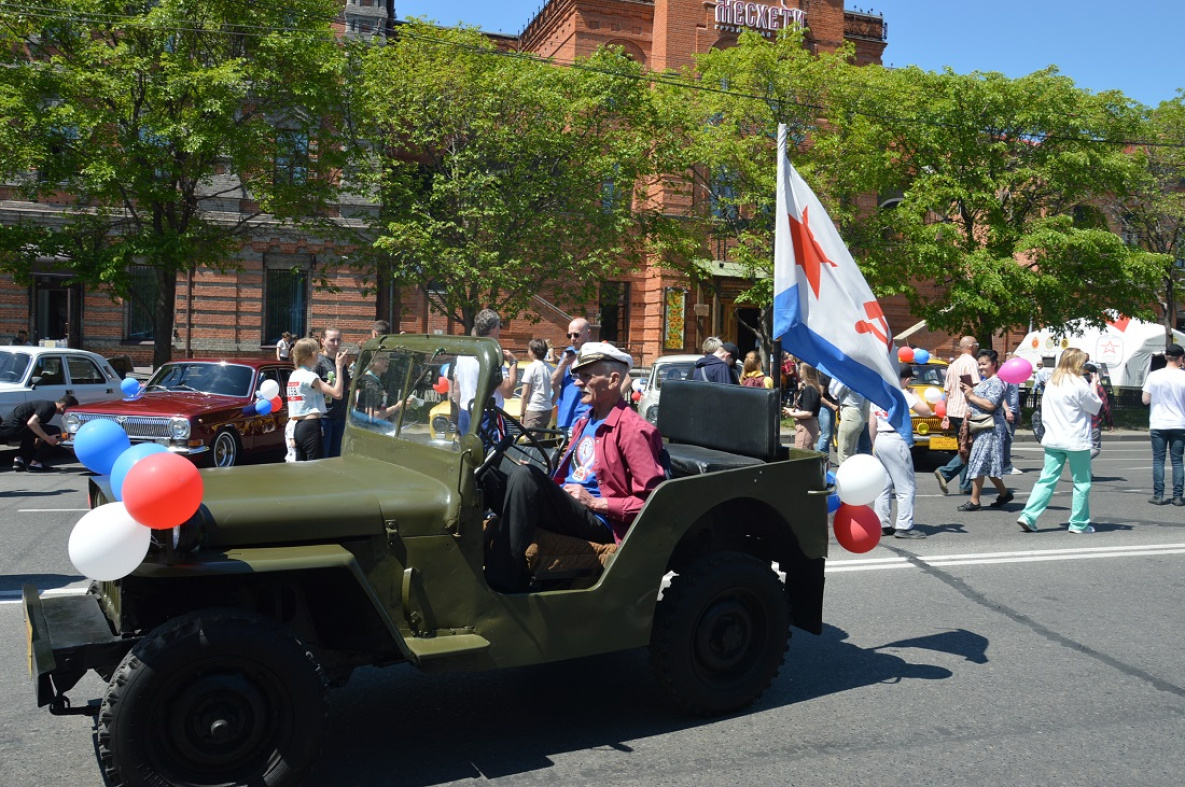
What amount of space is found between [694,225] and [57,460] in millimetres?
18024

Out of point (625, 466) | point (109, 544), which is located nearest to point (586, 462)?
point (625, 466)

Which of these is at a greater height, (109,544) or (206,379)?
(206,379)

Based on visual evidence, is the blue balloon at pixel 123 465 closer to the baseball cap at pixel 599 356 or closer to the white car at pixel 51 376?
the baseball cap at pixel 599 356

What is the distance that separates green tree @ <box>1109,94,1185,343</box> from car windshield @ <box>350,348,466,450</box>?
104 feet

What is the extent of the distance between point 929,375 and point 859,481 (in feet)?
44.4

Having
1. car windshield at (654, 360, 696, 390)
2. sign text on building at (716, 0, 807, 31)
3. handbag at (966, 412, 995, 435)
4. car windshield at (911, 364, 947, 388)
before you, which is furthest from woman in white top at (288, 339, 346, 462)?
sign text on building at (716, 0, 807, 31)

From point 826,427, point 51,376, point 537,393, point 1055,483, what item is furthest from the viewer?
point 51,376

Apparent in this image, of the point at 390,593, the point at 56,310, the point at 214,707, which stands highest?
the point at 56,310

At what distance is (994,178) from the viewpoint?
27.4m

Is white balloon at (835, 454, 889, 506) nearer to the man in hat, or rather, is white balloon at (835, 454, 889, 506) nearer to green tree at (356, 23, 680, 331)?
the man in hat

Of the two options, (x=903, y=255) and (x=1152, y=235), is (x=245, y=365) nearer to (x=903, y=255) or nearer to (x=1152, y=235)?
(x=903, y=255)

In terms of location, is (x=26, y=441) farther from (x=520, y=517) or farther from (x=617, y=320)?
(x=617, y=320)

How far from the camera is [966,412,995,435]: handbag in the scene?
11.0 metres

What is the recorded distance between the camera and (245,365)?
46.9ft
